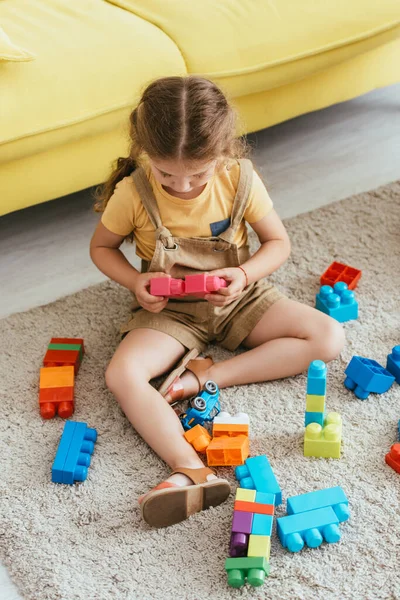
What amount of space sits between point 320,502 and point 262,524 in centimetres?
10

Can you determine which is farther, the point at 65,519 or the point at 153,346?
the point at 153,346

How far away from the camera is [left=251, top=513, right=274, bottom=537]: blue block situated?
1137 mm

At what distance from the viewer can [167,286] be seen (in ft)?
4.39

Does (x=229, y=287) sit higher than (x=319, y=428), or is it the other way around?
(x=229, y=287)

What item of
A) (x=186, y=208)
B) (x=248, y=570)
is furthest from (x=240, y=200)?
(x=248, y=570)

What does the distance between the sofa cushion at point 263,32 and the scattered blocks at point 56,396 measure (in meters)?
0.77

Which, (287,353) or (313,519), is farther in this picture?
(287,353)

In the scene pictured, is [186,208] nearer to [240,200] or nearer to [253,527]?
[240,200]

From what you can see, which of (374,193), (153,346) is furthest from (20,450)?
(374,193)

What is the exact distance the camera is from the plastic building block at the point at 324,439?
1290mm

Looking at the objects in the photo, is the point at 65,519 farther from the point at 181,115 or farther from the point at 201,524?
the point at 181,115

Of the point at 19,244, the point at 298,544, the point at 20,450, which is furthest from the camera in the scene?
the point at 19,244

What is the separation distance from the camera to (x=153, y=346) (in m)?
1.43

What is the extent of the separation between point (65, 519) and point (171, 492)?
187 millimetres
